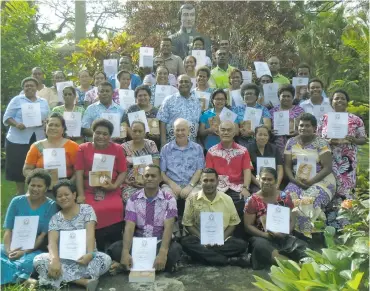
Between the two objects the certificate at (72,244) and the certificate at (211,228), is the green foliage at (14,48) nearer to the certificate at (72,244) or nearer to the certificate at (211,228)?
the certificate at (72,244)

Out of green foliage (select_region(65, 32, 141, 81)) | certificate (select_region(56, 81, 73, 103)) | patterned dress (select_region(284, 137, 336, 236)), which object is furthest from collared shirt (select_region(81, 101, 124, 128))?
green foliage (select_region(65, 32, 141, 81))

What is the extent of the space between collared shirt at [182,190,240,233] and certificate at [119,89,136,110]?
2.18 m

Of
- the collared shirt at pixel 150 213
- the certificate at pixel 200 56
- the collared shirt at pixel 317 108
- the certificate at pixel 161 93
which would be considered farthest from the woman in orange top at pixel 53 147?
the collared shirt at pixel 317 108

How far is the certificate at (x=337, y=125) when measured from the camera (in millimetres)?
6840

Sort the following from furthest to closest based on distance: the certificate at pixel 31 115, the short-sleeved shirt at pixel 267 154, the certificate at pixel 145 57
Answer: the certificate at pixel 145 57
the certificate at pixel 31 115
the short-sleeved shirt at pixel 267 154

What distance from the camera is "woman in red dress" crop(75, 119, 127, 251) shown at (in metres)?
5.96

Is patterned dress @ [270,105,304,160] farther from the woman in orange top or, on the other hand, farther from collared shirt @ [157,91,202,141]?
the woman in orange top

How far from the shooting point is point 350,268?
12.6 feet

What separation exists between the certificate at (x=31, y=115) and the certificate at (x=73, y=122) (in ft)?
1.51

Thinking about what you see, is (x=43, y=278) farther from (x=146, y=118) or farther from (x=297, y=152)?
(x=297, y=152)

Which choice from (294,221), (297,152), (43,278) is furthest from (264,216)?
(43,278)

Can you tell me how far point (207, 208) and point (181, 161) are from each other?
0.88 meters

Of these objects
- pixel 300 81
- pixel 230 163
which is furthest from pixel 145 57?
pixel 230 163

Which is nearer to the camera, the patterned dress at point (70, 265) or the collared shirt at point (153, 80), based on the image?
the patterned dress at point (70, 265)
